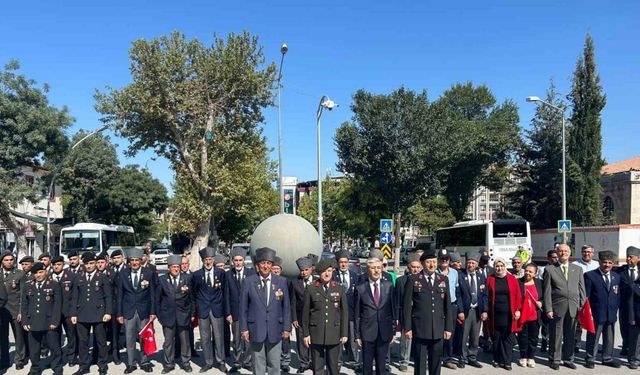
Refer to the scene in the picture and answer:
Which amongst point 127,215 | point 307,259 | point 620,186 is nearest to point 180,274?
point 307,259

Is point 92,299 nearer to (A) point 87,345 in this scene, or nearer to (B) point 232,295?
(A) point 87,345

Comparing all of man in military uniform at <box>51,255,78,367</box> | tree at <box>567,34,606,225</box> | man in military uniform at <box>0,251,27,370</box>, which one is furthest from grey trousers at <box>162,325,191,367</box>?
tree at <box>567,34,606,225</box>

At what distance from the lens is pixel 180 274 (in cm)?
861

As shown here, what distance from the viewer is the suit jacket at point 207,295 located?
27.9 ft

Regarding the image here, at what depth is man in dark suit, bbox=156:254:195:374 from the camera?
27.6 feet

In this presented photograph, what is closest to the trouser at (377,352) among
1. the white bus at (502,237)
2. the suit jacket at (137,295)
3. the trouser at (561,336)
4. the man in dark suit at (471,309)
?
the man in dark suit at (471,309)

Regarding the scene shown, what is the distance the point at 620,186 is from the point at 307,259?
178 ft

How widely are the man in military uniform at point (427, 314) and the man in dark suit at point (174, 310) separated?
367 cm

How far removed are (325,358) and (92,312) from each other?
4.07 meters

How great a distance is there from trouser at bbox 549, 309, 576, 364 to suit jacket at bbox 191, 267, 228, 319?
17.5 ft

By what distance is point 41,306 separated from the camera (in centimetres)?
819

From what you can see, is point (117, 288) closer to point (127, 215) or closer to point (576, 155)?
point (576, 155)

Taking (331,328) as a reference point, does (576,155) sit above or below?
above

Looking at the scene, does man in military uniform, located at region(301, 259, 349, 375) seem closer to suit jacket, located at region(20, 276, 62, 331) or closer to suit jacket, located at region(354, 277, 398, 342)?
suit jacket, located at region(354, 277, 398, 342)
